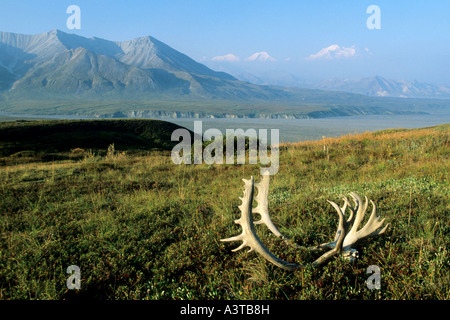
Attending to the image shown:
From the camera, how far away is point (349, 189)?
23.1 feet

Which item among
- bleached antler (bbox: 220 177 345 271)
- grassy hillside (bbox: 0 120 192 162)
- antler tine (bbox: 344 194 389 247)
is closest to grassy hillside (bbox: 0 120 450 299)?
bleached antler (bbox: 220 177 345 271)

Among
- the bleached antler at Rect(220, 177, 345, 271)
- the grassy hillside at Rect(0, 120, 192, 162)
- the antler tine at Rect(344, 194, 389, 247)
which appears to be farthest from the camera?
the grassy hillside at Rect(0, 120, 192, 162)

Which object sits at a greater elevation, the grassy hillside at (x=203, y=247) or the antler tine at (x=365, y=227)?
the antler tine at (x=365, y=227)

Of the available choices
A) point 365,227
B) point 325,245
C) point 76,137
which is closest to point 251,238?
point 325,245

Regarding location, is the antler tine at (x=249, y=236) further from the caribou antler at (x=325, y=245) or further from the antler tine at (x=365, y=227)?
the antler tine at (x=365, y=227)

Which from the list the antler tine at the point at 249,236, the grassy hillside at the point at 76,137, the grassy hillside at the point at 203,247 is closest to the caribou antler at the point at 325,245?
the antler tine at the point at 249,236

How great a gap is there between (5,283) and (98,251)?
122cm

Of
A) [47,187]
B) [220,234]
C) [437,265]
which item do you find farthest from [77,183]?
[437,265]

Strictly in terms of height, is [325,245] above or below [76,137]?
below

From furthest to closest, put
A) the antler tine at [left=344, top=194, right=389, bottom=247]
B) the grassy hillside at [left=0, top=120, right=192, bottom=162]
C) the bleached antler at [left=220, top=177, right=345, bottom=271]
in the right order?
1. the grassy hillside at [left=0, top=120, right=192, bottom=162]
2. the antler tine at [left=344, top=194, right=389, bottom=247]
3. the bleached antler at [left=220, top=177, right=345, bottom=271]

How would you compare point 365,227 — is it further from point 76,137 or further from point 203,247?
point 76,137

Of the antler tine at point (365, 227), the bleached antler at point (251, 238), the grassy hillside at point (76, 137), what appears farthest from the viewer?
the grassy hillside at point (76, 137)

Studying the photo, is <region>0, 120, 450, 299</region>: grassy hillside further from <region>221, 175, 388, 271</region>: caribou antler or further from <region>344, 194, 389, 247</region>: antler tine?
<region>344, 194, 389, 247</region>: antler tine
